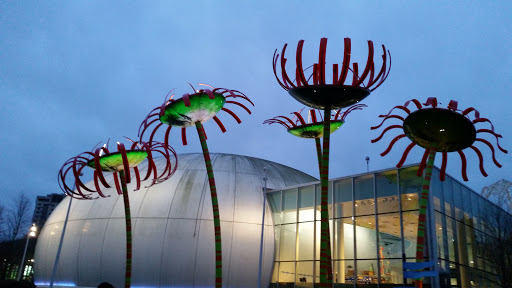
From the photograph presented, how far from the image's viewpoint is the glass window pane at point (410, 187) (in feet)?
83.4

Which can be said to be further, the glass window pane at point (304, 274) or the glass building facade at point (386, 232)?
the glass window pane at point (304, 274)

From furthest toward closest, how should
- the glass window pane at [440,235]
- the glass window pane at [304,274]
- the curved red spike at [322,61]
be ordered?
the glass window pane at [304,274] < the glass window pane at [440,235] < the curved red spike at [322,61]

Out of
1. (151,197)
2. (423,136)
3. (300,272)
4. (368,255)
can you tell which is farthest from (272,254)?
(423,136)

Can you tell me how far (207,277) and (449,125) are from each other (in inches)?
825

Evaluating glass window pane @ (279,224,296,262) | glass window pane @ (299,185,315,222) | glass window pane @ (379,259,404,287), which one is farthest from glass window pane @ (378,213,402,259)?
glass window pane @ (279,224,296,262)

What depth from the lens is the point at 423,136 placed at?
14945 mm

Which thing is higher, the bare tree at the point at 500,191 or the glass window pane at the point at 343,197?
the bare tree at the point at 500,191

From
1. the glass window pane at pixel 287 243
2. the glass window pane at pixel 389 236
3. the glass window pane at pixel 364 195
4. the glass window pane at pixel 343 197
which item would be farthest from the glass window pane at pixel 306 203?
the glass window pane at pixel 389 236

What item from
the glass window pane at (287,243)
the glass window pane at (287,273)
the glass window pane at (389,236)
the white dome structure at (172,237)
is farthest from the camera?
the glass window pane at (287,243)

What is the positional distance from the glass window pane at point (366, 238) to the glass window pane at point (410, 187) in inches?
99.3

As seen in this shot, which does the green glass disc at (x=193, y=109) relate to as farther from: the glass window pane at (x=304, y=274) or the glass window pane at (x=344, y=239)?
the glass window pane at (x=304, y=274)

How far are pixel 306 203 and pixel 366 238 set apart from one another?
6356 mm

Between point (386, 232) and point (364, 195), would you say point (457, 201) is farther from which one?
point (364, 195)

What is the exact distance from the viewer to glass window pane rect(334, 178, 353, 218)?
2873 centimetres
